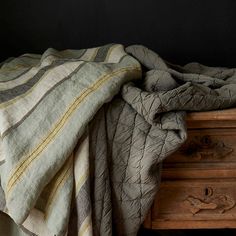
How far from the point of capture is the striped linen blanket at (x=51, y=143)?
91cm

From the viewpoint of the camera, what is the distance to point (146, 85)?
1.06m

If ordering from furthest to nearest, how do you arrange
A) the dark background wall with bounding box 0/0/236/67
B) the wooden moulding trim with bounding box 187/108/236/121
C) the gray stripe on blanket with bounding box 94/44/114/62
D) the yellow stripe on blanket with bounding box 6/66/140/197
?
the dark background wall with bounding box 0/0/236/67
the gray stripe on blanket with bounding box 94/44/114/62
the wooden moulding trim with bounding box 187/108/236/121
the yellow stripe on blanket with bounding box 6/66/140/197

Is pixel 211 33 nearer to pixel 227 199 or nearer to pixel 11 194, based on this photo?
pixel 227 199

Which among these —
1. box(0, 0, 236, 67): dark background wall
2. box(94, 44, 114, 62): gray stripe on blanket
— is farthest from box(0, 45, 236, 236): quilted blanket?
box(0, 0, 236, 67): dark background wall

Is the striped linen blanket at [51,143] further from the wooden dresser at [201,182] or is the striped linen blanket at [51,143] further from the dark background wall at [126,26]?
the dark background wall at [126,26]

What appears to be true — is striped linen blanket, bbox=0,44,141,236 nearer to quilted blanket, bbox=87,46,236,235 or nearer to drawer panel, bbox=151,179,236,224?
quilted blanket, bbox=87,46,236,235

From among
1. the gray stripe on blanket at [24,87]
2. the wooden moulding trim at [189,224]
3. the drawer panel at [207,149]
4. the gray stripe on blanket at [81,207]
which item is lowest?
the wooden moulding trim at [189,224]

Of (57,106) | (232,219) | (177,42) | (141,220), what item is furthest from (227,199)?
(177,42)

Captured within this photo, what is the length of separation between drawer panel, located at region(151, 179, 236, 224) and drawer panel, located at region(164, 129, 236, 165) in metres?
0.05

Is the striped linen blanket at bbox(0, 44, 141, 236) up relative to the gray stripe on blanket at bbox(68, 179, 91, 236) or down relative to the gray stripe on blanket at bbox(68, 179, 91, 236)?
Answer: up

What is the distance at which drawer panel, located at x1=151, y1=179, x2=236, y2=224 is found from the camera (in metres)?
1.09

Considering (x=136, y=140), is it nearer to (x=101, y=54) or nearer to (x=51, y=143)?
(x=51, y=143)

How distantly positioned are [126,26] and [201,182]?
0.67 m

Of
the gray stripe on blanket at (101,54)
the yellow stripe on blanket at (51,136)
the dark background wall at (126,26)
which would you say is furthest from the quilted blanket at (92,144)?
the dark background wall at (126,26)
